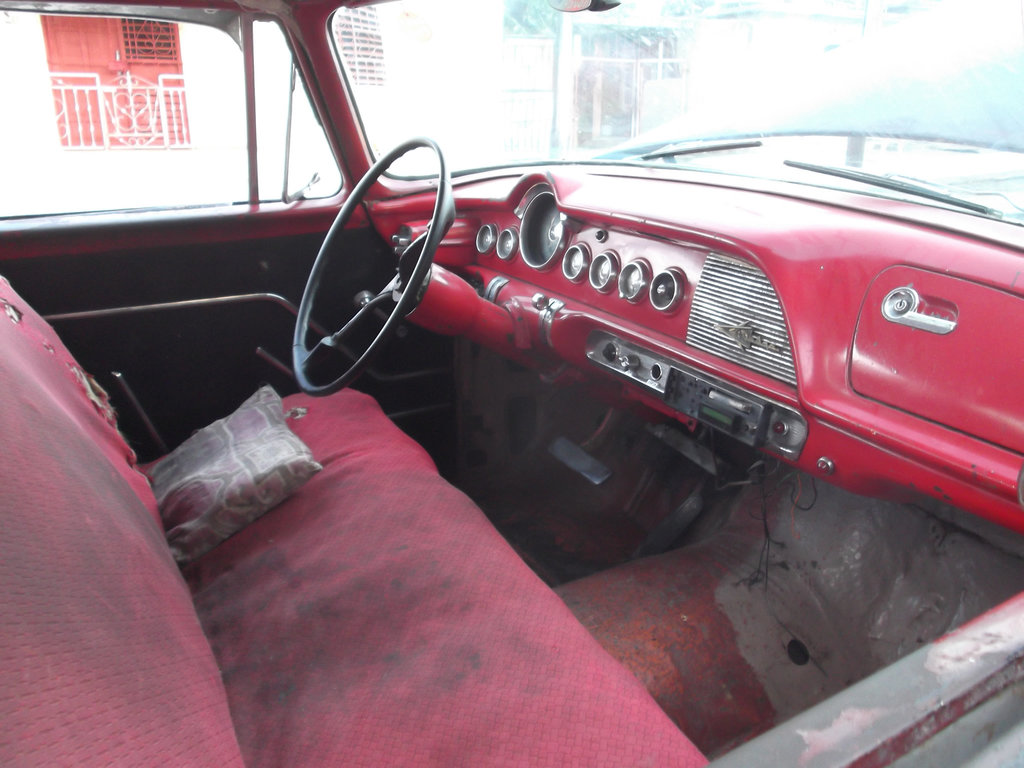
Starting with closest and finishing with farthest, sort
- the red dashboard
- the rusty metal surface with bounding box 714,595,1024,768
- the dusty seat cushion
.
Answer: the rusty metal surface with bounding box 714,595,1024,768 → the dusty seat cushion → the red dashboard

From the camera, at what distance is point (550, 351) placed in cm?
209

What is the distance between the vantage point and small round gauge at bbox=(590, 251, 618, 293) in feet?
6.04

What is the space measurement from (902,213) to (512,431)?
1.57 m

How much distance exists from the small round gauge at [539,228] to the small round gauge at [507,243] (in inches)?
1.6

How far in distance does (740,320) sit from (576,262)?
58cm

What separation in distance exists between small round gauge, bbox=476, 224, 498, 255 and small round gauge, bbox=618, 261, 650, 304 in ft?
2.04

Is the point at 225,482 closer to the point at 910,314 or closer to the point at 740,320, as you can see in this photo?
the point at 740,320

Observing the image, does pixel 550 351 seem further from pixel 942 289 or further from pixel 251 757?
pixel 251 757

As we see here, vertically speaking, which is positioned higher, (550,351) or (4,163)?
(4,163)

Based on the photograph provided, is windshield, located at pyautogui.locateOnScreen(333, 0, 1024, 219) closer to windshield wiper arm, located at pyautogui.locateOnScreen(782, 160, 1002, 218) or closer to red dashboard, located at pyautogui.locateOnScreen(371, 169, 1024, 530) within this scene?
windshield wiper arm, located at pyautogui.locateOnScreen(782, 160, 1002, 218)

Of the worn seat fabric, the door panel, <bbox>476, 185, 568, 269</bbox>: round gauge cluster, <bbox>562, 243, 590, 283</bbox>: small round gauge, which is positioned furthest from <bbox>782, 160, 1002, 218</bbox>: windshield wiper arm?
the door panel

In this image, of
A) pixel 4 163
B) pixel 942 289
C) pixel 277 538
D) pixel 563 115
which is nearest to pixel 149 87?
pixel 4 163

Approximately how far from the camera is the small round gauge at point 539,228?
214 centimetres

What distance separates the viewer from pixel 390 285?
1.74 meters
